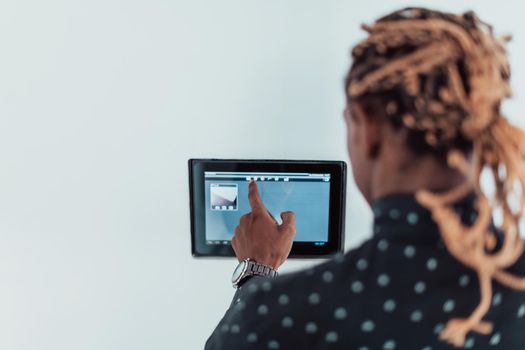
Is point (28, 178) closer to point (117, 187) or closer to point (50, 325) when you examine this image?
point (117, 187)

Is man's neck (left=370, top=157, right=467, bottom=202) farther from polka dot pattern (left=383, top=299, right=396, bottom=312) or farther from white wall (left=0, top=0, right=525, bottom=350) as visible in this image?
white wall (left=0, top=0, right=525, bottom=350)

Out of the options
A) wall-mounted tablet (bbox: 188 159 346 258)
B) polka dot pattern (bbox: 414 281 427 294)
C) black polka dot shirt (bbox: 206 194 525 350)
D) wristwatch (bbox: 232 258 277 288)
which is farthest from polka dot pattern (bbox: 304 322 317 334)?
wall-mounted tablet (bbox: 188 159 346 258)

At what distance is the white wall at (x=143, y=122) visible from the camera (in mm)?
933

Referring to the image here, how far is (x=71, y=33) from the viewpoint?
3.09ft

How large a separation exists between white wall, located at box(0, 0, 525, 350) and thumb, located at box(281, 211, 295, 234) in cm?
15

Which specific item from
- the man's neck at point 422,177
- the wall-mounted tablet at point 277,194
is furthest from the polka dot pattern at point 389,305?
the wall-mounted tablet at point 277,194

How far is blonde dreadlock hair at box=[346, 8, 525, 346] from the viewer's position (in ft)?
1.59

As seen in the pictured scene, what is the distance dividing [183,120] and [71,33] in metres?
0.26

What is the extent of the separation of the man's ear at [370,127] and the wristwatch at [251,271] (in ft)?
1.01

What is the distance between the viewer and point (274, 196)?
3.12 ft

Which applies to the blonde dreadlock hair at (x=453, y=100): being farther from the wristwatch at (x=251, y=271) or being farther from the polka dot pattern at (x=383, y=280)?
the wristwatch at (x=251, y=271)

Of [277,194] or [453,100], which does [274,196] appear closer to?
[277,194]

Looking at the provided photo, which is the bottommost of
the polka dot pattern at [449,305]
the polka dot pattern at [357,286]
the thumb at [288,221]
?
the polka dot pattern at [449,305]

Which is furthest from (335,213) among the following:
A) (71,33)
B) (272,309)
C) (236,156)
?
(71,33)
